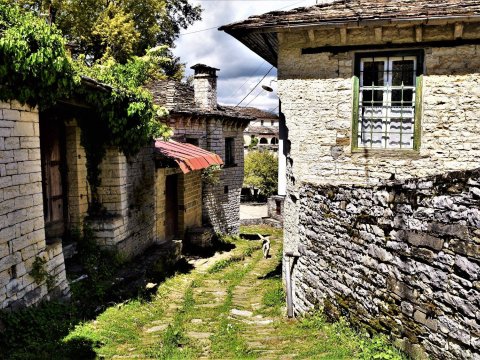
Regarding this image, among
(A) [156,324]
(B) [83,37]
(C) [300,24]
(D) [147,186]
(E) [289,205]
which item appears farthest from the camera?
(B) [83,37]

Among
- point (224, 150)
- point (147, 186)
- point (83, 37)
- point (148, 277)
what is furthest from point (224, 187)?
point (83, 37)

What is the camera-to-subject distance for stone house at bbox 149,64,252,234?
16078 millimetres

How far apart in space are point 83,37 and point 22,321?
19215mm

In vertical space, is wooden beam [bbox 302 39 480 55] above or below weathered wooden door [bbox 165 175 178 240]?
above

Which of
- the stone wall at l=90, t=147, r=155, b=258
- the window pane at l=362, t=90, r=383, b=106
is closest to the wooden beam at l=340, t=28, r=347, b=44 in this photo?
the window pane at l=362, t=90, r=383, b=106

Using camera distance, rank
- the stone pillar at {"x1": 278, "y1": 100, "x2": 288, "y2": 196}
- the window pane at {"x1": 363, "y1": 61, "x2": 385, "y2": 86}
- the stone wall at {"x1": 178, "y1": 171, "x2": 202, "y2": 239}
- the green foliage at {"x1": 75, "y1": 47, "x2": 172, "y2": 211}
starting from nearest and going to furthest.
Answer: the window pane at {"x1": 363, "y1": 61, "x2": 385, "y2": 86}
the green foliage at {"x1": 75, "y1": 47, "x2": 172, "y2": 211}
the stone pillar at {"x1": 278, "y1": 100, "x2": 288, "y2": 196}
the stone wall at {"x1": 178, "y1": 171, "x2": 202, "y2": 239}

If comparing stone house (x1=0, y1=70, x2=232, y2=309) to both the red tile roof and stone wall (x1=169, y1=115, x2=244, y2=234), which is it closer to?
the red tile roof

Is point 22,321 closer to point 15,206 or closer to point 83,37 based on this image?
point 15,206

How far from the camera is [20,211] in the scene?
5.70 meters

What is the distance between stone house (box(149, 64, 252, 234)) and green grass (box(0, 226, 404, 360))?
8643mm

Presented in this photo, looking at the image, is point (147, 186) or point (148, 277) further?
point (147, 186)

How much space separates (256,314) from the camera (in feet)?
24.0

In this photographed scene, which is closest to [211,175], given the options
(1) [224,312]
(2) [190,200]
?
(2) [190,200]

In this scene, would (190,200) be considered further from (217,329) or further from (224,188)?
(217,329)
